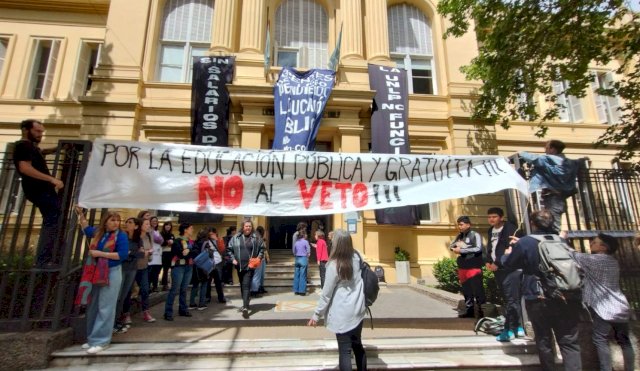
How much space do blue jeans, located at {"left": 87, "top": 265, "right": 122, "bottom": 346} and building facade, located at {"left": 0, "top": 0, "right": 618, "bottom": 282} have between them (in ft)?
21.6

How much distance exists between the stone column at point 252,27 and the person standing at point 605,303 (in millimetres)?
12057

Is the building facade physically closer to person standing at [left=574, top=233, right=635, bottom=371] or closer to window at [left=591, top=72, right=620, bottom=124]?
window at [left=591, top=72, right=620, bottom=124]

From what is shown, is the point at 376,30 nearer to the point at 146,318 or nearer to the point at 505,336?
the point at 505,336

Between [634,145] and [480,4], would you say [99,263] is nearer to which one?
[480,4]

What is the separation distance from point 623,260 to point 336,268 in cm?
529

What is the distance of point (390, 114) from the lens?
12367 millimetres

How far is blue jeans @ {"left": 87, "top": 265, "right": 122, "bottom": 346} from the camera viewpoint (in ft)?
15.3

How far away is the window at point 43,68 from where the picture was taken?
14328mm

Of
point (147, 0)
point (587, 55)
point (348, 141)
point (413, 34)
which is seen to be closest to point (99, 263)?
point (348, 141)

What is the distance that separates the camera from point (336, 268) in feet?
12.7

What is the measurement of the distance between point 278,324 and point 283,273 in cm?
490

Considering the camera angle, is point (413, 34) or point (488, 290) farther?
point (413, 34)

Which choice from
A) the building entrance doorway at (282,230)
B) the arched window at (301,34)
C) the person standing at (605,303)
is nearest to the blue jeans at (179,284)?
the person standing at (605,303)

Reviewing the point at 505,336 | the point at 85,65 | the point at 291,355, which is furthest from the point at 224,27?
the point at 505,336
